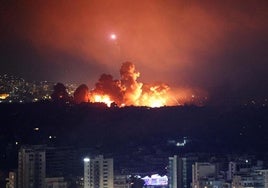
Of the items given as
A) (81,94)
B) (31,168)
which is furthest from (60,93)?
(31,168)

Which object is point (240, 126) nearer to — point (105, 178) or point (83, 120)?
point (83, 120)

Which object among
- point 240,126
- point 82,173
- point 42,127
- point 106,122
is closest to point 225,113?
point 240,126

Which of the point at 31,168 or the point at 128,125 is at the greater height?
the point at 128,125

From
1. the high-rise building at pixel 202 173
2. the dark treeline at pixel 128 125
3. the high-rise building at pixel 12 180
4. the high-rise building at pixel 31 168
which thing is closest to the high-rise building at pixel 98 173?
the high-rise building at pixel 31 168

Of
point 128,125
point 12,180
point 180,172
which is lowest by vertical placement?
point 12,180

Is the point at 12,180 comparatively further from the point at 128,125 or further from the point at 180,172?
the point at 128,125

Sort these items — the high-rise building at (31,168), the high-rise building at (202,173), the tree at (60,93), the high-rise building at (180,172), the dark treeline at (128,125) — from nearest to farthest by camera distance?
the high-rise building at (202,173) → the high-rise building at (180,172) → the high-rise building at (31,168) → the dark treeline at (128,125) → the tree at (60,93)

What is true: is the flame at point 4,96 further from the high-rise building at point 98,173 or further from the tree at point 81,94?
the high-rise building at point 98,173
